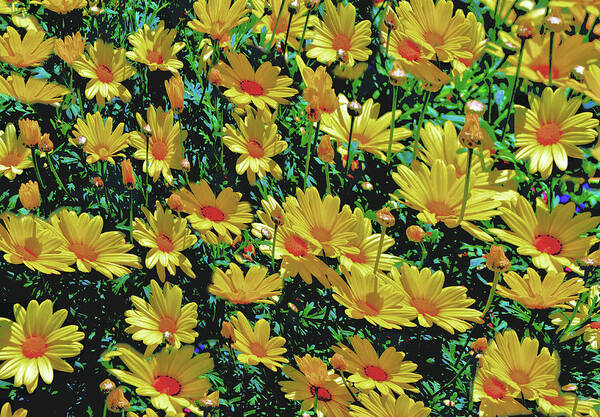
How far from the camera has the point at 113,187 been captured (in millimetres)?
1125

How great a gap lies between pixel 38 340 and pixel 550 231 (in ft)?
2.52

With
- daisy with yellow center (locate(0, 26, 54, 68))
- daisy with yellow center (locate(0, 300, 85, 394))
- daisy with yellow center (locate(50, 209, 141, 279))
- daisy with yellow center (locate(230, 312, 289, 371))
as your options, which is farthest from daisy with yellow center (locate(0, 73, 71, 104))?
daisy with yellow center (locate(230, 312, 289, 371))

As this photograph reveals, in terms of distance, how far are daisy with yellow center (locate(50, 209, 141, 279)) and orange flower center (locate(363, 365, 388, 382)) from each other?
374mm

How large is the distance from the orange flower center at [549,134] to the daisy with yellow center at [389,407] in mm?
439

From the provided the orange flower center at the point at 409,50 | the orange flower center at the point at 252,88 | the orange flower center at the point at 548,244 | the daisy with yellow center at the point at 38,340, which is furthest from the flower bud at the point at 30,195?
the orange flower center at the point at 548,244

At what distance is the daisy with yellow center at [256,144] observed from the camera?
1021 millimetres

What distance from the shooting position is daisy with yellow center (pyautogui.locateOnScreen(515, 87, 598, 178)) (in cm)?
98

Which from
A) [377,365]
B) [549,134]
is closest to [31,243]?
[377,365]

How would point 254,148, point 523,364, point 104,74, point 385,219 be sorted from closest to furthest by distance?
point 385,219 → point 523,364 → point 254,148 → point 104,74

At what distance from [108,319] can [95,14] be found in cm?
56

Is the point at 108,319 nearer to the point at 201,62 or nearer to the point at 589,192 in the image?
the point at 201,62

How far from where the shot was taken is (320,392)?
38.4 inches

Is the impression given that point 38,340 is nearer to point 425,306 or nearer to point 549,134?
point 425,306

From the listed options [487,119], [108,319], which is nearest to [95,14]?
[108,319]
